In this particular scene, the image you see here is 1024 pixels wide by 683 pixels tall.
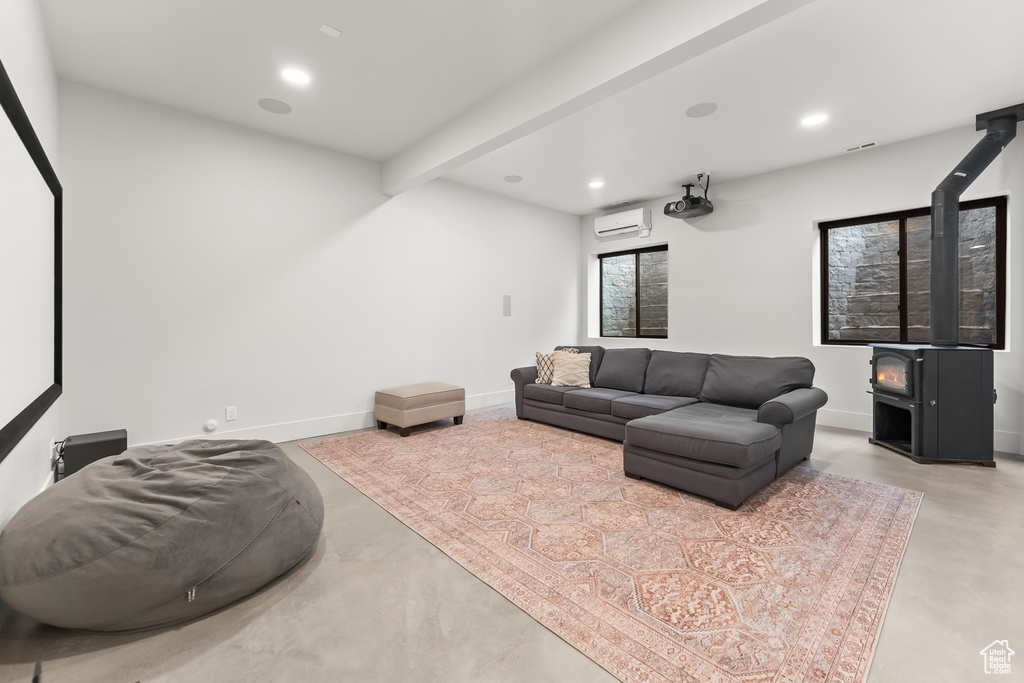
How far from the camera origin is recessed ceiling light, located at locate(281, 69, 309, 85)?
3.07 meters

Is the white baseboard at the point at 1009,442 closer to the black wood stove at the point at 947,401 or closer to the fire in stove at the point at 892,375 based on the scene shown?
the black wood stove at the point at 947,401

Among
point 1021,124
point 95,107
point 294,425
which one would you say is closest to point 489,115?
point 95,107

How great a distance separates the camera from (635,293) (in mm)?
6848

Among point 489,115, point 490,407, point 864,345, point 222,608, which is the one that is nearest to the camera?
point 222,608

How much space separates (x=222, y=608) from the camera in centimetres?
175

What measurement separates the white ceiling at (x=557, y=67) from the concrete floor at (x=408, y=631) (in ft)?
8.36

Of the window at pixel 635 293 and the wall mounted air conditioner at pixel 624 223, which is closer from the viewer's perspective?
the wall mounted air conditioner at pixel 624 223

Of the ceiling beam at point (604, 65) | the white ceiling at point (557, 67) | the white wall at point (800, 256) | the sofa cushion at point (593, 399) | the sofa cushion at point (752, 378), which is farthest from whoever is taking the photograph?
the sofa cushion at point (593, 399)

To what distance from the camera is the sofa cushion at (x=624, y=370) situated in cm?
466

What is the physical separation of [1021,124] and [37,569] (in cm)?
669

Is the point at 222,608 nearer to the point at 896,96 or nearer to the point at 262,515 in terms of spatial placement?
the point at 262,515

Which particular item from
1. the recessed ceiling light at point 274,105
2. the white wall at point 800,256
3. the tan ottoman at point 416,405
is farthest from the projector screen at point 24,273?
the white wall at point 800,256

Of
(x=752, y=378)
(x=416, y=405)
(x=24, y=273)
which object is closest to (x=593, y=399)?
(x=752, y=378)

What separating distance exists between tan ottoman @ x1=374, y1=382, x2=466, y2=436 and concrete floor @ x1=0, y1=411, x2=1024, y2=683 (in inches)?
79.9
